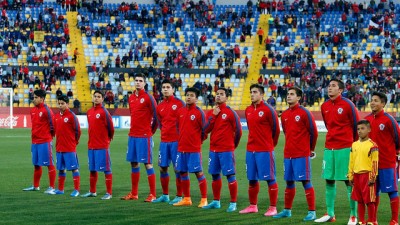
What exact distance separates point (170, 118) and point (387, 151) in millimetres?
4643

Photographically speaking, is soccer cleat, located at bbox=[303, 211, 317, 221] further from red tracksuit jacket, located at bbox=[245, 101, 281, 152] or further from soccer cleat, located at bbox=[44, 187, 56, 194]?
soccer cleat, located at bbox=[44, 187, 56, 194]

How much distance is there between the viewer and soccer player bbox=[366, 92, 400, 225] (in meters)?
12.0

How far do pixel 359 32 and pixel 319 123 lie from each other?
14739 mm

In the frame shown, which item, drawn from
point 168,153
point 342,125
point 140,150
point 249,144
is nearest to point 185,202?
point 168,153

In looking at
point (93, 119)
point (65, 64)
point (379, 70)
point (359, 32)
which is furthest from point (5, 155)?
point (359, 32)

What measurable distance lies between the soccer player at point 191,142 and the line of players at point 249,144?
0.06 feet

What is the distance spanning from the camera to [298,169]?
42.9 ft

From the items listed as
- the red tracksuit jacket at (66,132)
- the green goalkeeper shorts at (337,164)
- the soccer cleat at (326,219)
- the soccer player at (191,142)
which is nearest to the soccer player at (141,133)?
the soccer player at (191,142)

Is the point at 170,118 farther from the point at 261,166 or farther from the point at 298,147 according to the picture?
the point at 298,147

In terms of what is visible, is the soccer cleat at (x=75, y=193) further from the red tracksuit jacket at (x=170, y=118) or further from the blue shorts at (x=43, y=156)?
the red tracksuit jacket at (x=170, y=118)

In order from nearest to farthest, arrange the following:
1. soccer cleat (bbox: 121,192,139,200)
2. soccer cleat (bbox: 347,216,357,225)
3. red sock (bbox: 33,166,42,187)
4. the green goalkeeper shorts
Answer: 1. soccer cleat (bbox: 347,216,357,225)
2. the green goalkeeper shorts
3. soccer cleat (bbox: 121,192,139,200)
4. red sock (bbox: 33,166,42,187)

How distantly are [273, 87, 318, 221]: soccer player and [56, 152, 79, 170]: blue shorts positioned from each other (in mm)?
4845

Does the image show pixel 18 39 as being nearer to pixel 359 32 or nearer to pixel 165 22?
pixel 165 22

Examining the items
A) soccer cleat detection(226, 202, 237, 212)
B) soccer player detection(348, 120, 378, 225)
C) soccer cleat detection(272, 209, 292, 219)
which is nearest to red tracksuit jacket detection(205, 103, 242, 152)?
soccer cleat detection(226, 202, 237, 212)
